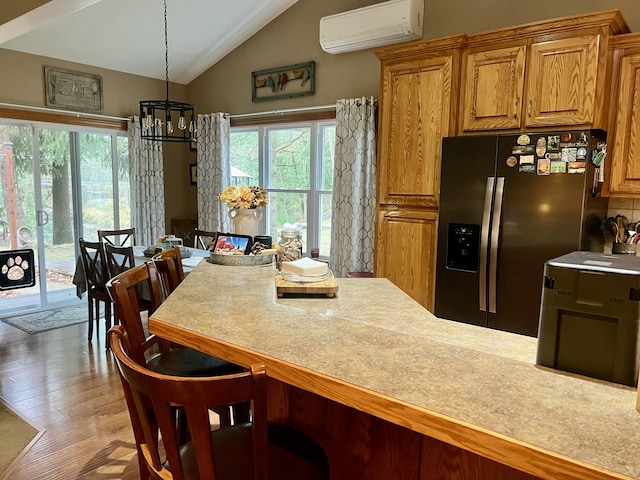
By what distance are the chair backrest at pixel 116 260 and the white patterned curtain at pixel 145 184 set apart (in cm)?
166

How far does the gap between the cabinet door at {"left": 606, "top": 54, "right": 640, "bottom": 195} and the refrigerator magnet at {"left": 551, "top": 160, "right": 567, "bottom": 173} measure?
0.41m

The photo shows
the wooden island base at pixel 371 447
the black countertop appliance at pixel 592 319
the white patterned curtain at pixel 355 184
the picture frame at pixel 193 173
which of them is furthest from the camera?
the picture frame at pixel 193 173

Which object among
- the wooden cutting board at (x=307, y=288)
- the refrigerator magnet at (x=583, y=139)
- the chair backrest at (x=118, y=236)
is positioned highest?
the refrigerator magnet at (x=583, y=139)

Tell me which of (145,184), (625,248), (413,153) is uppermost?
(413,153)

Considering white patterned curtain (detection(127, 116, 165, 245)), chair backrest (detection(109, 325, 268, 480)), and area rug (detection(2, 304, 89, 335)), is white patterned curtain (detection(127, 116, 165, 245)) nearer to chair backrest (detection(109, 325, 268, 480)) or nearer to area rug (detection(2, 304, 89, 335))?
area rug (detection(2, 304, 89, 335))

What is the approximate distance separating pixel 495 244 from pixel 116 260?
3020 millimetres

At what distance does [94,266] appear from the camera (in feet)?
13.1

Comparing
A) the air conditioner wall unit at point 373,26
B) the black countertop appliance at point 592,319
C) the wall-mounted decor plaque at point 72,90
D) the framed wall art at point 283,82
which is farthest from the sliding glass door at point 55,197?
the black countertop appliance at point 592,319

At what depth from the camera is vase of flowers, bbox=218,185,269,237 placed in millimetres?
2445

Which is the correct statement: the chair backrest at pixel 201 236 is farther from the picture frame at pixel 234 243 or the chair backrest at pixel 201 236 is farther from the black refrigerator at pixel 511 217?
the black refrigerator at pixel 511 217

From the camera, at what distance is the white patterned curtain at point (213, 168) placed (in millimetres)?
5336

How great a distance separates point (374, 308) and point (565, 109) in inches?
73.8

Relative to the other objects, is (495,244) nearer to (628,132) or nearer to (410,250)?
(410,250)

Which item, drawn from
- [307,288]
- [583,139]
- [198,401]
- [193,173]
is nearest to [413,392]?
[198,401]
